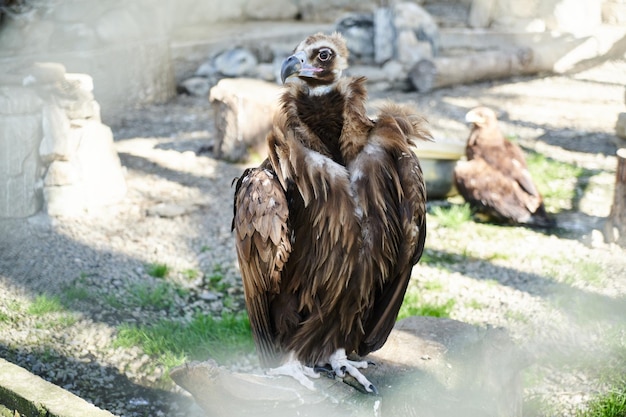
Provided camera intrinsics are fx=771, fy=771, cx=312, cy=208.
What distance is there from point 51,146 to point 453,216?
109 inches

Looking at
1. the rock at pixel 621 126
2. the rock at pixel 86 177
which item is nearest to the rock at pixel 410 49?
the rock at pixel 621 126

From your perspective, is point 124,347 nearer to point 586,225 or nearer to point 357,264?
point 357,264

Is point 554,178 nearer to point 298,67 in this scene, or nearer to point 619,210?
point 619,210

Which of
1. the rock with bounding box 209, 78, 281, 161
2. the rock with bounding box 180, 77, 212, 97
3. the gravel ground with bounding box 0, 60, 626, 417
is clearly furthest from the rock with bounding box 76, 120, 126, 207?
the rock with bounding box 180, 77, 212, 97

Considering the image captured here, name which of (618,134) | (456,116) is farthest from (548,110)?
(618,134)

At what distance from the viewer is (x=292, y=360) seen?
9.29 ft

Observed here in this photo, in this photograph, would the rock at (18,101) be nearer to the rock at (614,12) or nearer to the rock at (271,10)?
the rock at (271,10)

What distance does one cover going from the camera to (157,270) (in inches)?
178

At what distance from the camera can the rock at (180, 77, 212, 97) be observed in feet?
29.1

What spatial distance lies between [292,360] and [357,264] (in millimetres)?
451

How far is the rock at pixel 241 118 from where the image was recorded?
6.40m

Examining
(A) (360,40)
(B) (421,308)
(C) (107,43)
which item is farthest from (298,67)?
(A) (360,40)

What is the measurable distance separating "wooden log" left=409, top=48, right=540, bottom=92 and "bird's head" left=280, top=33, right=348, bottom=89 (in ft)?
21.0

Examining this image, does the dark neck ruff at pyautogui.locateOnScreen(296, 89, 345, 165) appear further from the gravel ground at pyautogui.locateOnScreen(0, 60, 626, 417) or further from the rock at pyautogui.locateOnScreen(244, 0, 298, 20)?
the rock at pyautogui.locateOnScreen(244, 0, 298, 20)
